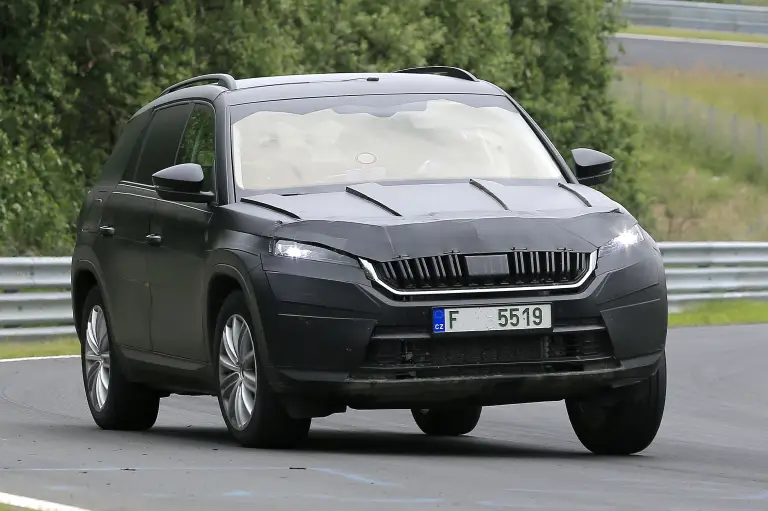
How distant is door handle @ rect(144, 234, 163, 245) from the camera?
10.3 metres

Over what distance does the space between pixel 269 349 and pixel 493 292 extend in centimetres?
100

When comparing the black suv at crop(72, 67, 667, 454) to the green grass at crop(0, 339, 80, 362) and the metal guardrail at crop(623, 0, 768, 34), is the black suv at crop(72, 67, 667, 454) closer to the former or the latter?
the green grass at crop(0, 339, 80, 362)

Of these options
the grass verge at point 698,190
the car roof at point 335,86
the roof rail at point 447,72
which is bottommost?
the grass verge at point 698,190

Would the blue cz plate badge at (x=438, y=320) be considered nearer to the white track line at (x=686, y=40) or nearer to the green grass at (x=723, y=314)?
the green grass at (x=723, y=314)

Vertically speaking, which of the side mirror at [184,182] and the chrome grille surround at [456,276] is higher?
the side mirror at [184,182]

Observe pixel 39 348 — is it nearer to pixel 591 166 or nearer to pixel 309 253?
pixel 591 166

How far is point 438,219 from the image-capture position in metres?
8.84

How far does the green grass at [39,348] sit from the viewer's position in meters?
18.8

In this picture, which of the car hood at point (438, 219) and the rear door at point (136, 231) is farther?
the rear door at point (136, 231)

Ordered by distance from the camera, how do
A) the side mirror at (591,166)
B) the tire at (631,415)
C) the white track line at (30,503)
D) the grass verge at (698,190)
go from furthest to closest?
1. the grass verge at (698,190)
2. the side mirror at (591,166)
3. the tire at (631,415)
4. the white track line at (30,503)

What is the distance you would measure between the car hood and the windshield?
249 millimetres

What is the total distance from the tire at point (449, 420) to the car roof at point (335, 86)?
67.3 inches

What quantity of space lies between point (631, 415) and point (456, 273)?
3.99 ft

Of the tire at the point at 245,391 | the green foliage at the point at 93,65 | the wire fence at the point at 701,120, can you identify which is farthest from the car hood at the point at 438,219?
the wire fence at the point at 701,120
